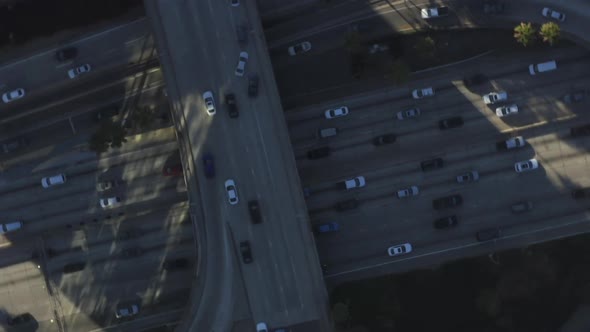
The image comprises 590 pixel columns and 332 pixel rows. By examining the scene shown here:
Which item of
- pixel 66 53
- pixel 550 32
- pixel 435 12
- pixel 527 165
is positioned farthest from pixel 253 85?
pixel 550 32

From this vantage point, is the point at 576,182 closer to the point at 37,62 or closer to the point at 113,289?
the point at 113,289

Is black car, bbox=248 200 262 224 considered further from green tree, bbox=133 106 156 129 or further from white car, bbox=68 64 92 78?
white car, bbox=68 64 92 78

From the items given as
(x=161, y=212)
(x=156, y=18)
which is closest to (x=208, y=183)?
(x=161, y=212)

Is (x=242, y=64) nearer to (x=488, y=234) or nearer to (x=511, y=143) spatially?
(x=511, y=143)

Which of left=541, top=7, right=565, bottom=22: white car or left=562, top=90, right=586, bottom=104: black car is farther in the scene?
left=562, top=90, right=586, bottom=104: black car

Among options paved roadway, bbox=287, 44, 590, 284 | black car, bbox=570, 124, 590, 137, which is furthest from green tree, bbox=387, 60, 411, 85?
black car, bbox=570, 124, 590, 137

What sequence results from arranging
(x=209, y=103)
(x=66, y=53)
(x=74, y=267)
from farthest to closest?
(x=74, y=267) → (x=66, y=53) → (x=209, y=103)
